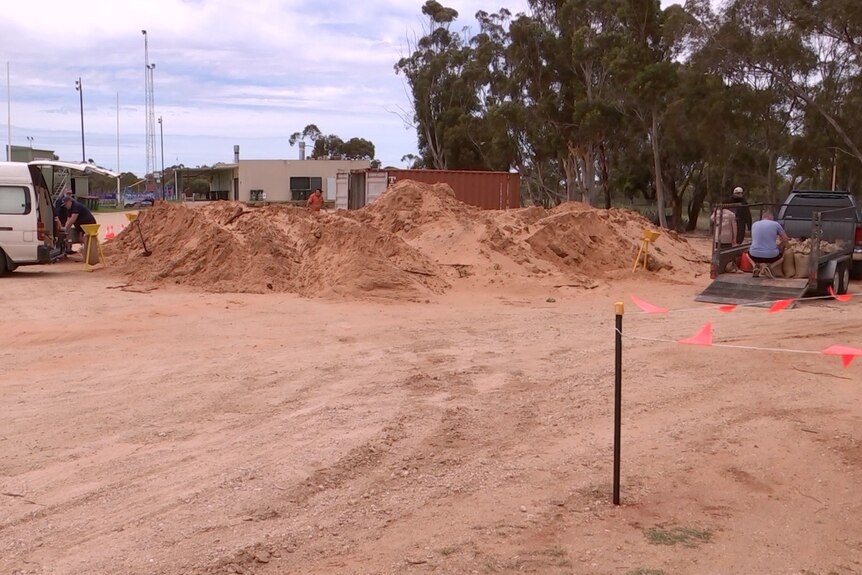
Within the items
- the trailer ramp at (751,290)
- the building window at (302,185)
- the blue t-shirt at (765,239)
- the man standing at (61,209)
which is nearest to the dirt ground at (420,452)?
the trailer ramp at (751,290)

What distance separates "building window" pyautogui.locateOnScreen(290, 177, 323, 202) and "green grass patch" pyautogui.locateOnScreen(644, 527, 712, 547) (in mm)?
59964

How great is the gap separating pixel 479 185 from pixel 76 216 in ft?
46.5

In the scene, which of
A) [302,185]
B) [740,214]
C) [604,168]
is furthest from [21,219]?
[302,185]

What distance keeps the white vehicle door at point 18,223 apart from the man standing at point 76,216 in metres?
2.15

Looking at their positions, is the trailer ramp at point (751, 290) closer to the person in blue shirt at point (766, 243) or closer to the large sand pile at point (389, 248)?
the person in blue shirt at point (766, 243)

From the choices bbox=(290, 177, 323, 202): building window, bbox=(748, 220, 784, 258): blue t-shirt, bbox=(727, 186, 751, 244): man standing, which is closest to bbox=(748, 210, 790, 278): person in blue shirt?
bbox=(748, 220, 784, 258): blue t-shirt

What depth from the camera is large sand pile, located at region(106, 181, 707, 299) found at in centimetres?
1478

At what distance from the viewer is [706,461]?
5.64 m

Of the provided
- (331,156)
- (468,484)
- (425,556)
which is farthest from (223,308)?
(331,156)

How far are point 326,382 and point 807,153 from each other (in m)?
32.2

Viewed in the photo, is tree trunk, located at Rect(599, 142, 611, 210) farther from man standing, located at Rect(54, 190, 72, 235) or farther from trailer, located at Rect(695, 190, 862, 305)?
man standing, located at Rect(54, 190, 72, 235)

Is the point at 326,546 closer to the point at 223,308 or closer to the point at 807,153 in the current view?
the point at 223,308

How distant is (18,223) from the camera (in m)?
15.7

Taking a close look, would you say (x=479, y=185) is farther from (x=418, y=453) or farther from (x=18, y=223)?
(x=418, y=453)
